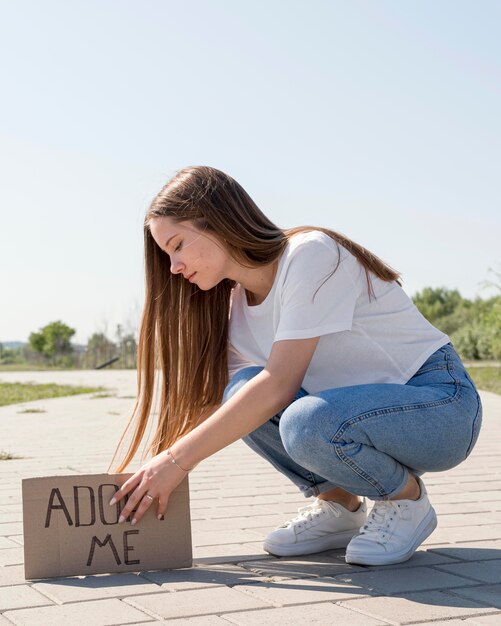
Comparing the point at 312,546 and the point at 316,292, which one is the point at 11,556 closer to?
the point at 312,546

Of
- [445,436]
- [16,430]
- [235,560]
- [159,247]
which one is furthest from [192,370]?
[16,430]

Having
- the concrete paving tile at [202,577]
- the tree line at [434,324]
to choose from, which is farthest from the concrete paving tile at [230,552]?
the tree line at [434,324]

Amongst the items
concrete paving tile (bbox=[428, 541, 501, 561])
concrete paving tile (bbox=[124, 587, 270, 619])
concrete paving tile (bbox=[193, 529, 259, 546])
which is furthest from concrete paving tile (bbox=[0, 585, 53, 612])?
concrete paving tile (bbox=[428, 541, 501, 561])

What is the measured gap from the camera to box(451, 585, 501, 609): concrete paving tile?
7.73ft

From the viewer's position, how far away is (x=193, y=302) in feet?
11.0

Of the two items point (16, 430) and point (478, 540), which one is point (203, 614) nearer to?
point (478, 540)

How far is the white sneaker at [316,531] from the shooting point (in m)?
3.05

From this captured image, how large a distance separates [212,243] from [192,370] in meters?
0.56

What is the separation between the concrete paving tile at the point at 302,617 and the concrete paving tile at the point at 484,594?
36cm

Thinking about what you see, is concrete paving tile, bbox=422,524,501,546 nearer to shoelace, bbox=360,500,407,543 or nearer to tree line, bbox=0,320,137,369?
shoelace, bbox=360,500,407,543

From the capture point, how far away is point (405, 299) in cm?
312

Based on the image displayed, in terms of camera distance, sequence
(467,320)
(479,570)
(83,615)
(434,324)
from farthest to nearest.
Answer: (434,324), (467,320), (479,570), (83,615)

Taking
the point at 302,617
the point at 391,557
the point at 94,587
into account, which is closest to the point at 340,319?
the point at 391,557

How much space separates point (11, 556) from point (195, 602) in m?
0.91
